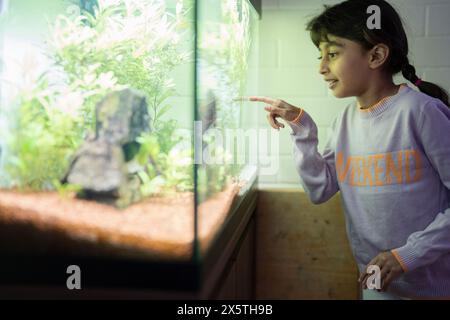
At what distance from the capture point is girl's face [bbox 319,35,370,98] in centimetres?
124

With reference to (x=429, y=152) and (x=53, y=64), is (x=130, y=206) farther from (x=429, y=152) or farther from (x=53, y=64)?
(x=429, y=152)

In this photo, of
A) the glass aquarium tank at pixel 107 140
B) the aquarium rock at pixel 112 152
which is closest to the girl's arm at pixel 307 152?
the glass aquarium tank at pixel 107 140

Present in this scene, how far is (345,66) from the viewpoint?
4.07 feet

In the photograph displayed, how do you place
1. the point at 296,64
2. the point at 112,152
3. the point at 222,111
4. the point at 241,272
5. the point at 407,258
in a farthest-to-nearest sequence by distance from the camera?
the point at 296,64 → the point at 241,272 → the point at 407,258 → the point at 222,111 → the point at 112,152

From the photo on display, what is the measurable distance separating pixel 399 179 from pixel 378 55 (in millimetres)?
329

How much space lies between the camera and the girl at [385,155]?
1.15 metres

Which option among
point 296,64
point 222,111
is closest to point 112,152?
point 222,111

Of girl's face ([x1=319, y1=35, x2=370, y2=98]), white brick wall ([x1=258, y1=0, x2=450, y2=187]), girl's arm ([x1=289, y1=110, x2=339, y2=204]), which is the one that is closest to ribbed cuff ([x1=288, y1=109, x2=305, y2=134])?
girl's arm ([x1=289, y1=110, x2=339, y2=204])

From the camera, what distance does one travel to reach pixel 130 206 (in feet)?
2.32

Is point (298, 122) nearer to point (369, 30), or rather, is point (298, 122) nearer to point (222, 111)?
point (369, 30)

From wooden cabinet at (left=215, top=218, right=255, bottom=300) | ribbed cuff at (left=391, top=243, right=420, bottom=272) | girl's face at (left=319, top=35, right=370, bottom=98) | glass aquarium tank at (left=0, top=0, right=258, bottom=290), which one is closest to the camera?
glass aquarium tank at (left=0, top=0, right=258, bottom=290)

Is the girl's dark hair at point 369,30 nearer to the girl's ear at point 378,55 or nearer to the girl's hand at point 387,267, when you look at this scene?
the girl's ear at point 378,55

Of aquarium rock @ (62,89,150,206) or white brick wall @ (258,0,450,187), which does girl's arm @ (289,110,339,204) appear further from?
aquarium rock @ (62,89,150,206)
